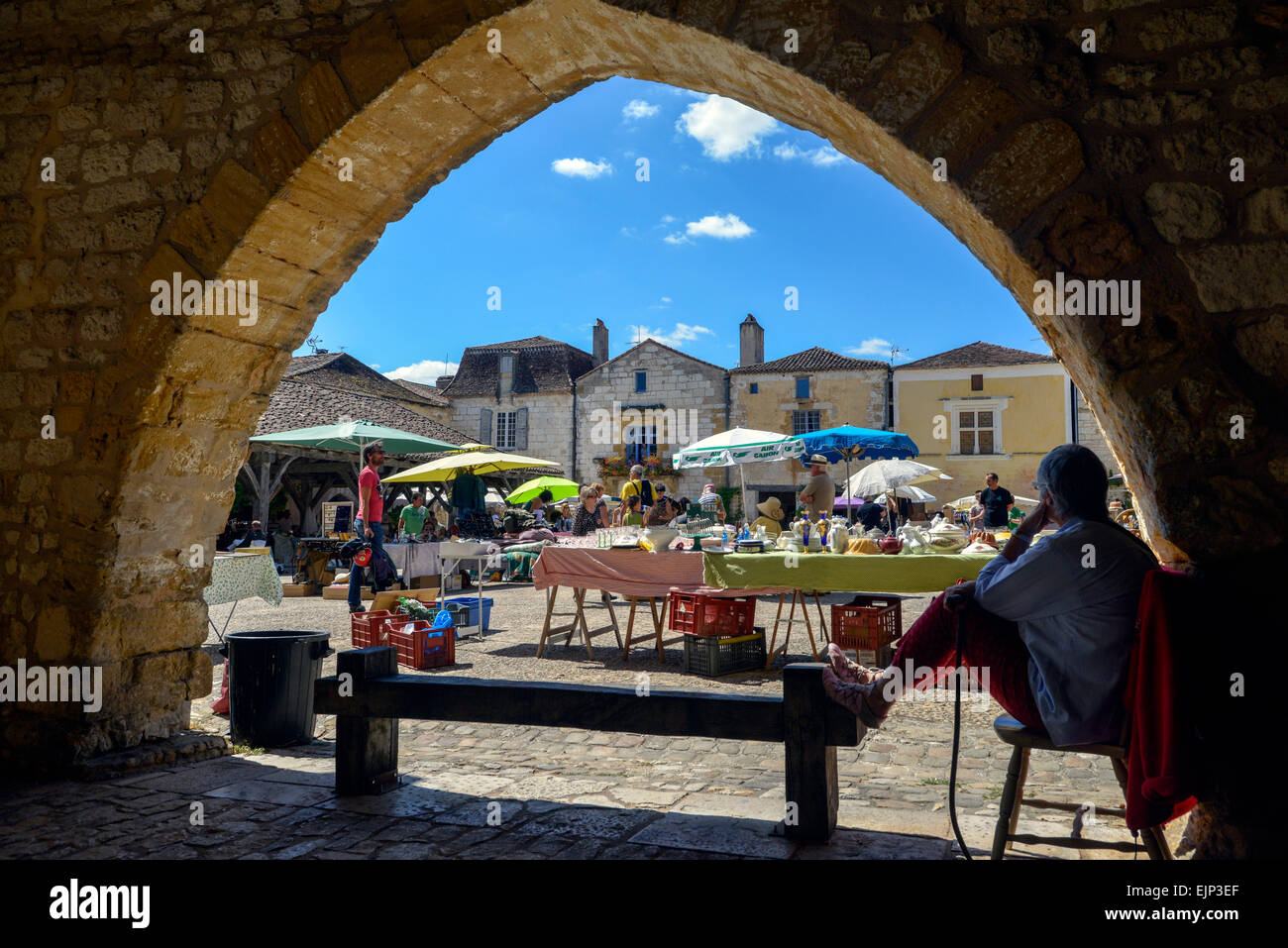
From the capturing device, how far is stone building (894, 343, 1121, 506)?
25.6 m

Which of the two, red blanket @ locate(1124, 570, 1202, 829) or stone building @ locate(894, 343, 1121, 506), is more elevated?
stone building @ locate(894, 343, 1121, 506)

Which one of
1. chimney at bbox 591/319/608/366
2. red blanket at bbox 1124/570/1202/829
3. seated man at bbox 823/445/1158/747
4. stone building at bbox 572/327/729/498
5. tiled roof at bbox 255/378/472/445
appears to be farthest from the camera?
chimney at bbox 591/319/608/366

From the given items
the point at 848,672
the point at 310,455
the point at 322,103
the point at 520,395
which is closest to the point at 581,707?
the point at 848,672

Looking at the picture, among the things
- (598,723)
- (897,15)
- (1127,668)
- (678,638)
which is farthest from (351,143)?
(678,638)

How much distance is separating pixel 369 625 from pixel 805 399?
21.6 metres

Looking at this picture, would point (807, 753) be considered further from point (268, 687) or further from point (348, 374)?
point (348, 374)

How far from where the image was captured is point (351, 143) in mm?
3346

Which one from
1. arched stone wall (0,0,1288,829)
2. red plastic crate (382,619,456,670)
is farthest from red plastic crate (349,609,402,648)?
arched stone wall (0,0,1288,829)

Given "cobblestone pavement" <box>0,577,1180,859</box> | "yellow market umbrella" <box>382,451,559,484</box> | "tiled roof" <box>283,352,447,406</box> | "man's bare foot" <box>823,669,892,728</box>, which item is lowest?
"cobblestone pavement" <box>0,577,1180,859</box>

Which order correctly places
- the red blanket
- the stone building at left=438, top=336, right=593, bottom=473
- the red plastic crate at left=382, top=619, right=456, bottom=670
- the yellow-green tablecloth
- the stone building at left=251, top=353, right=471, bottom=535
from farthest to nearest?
the stone building at left=438, top=336, right=593, bottom=473
the stone building at left=251, top=353, right=471, bottom=535
the red plastic crate at left=382, top=619, right=456, bottom=670
the yellow-green tablecloth
the red blanket

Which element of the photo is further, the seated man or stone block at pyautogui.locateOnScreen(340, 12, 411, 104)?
stone block at pyautogui.locateOnScreen(340, 12, 411, 104)

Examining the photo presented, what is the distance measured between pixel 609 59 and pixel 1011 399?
2561 cm

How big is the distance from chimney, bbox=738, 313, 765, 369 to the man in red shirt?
21.8 metres

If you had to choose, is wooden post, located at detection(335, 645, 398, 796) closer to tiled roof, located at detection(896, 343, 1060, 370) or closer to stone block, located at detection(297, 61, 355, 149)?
stone block, located at detection(297, 61, 355, 149)
